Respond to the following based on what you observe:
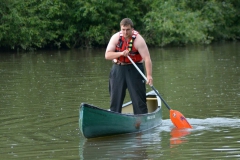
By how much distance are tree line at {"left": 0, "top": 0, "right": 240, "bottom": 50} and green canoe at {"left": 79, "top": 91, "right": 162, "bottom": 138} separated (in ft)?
79.5

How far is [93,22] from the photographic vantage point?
128ft

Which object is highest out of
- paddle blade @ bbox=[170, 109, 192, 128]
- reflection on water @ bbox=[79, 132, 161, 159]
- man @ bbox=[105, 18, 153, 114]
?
man @ bbox=[105, 18, 153, 114]

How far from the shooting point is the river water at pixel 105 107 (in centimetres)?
860

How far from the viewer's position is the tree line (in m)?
34.8

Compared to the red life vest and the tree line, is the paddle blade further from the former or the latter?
the tree line

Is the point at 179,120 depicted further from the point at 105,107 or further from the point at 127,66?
the point at 105,107

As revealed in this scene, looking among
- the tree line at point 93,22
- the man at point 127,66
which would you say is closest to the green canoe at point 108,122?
the man at point 127,66

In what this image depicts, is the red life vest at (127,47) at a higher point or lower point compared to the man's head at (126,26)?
lower

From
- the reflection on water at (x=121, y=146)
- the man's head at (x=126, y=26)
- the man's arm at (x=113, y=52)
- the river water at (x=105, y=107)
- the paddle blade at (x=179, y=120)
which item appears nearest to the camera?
the reflection on water at (x=121, y=146)

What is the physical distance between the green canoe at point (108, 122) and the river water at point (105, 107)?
0.12m

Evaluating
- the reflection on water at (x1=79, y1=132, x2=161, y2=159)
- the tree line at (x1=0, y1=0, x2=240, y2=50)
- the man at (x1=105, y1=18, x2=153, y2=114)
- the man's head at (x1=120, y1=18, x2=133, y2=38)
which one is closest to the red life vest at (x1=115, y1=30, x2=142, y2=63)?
the man at (x1=105, y1=18, x2=153, y2=114)

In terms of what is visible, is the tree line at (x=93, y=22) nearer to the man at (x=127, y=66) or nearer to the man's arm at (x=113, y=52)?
the man at (x=127, y=66)

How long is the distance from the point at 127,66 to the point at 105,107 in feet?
9.43

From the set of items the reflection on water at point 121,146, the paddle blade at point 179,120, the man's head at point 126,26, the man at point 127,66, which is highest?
the man's head at point 126,26
